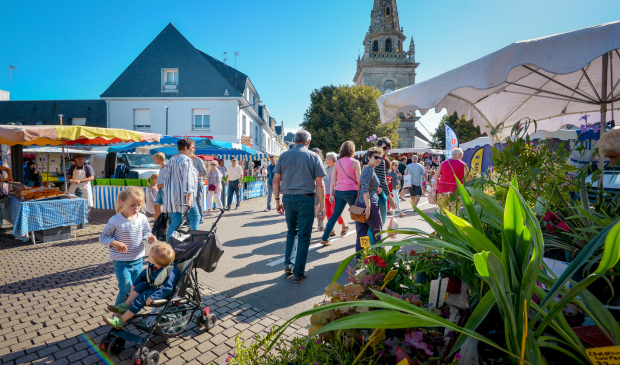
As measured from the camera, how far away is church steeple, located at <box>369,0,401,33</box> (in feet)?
160

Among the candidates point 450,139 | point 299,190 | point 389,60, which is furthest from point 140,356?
point 389,60

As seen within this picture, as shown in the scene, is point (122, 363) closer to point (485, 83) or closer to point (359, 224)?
point (359, 224)

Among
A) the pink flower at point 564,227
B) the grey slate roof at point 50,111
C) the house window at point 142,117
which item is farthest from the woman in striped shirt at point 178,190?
the grey slate roof at point 50,111

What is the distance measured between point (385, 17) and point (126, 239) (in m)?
54.7

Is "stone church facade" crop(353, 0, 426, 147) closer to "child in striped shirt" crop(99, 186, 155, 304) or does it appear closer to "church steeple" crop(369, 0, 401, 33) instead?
"church steeple" crop(369, 0, 401, 33)

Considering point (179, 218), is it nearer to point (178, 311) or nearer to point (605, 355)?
point (178, 311)

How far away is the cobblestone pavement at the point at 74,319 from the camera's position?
2680 mm

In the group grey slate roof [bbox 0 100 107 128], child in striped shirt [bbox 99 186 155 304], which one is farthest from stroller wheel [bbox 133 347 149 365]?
grey slate roof [bbox 0 100 107 128]

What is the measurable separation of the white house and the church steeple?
32649 mm

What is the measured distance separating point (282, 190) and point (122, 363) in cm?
242

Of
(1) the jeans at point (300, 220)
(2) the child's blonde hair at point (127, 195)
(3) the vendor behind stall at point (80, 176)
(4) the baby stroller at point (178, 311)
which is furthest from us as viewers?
(3) the vendor behind stall at point (80, 176)

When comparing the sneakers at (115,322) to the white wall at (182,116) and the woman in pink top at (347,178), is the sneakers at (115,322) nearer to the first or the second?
the woman in pink top at (347,178)

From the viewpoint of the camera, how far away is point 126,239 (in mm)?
3275

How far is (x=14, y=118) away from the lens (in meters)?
30.8
